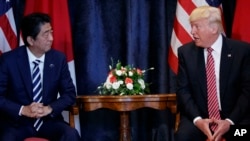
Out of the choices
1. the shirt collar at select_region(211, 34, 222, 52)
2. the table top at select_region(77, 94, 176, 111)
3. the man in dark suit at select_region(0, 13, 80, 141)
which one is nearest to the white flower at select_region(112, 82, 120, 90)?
the table top at select_region(77, 94, 176, 111)

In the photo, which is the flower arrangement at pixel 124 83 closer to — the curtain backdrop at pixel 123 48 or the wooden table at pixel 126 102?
the wooden table at pixel 126 102

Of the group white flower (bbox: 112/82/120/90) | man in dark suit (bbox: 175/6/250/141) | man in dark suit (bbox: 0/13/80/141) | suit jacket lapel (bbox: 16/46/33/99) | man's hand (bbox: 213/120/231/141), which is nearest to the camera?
man's hand (bbox: 213/120/231/141)

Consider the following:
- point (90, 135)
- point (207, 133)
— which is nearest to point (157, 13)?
point (90, 135)

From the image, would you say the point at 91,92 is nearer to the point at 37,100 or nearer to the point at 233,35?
the point at 37,100

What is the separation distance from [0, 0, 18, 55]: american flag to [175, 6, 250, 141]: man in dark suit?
71.3 inches

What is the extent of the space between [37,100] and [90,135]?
1401 mm

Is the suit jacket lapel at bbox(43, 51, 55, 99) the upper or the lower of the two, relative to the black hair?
lower

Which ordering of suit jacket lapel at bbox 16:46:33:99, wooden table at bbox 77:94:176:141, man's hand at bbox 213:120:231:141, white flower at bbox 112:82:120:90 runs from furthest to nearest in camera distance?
white flower at bbox 112:82:120:90
wooden table at bbox 77:94:176:141
suit jacket lapel at bbox 16:46:33:99
man's hand at bbox 213:120:231:141

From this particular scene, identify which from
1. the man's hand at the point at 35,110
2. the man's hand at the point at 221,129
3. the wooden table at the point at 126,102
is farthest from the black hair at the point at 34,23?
the man's hand at the point at 221,129

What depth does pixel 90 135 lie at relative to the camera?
5.39m

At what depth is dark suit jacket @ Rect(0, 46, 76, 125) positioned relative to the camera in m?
4.04

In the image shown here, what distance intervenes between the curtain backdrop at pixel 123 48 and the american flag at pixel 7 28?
69 cm

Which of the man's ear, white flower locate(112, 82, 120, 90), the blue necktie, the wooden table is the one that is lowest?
the wooden table

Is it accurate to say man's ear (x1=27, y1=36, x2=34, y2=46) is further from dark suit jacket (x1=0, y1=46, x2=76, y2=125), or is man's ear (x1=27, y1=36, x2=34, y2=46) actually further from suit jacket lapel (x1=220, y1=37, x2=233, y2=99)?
suit jacket lapel (x1=220, y1=37, x2=233, y2=99)
